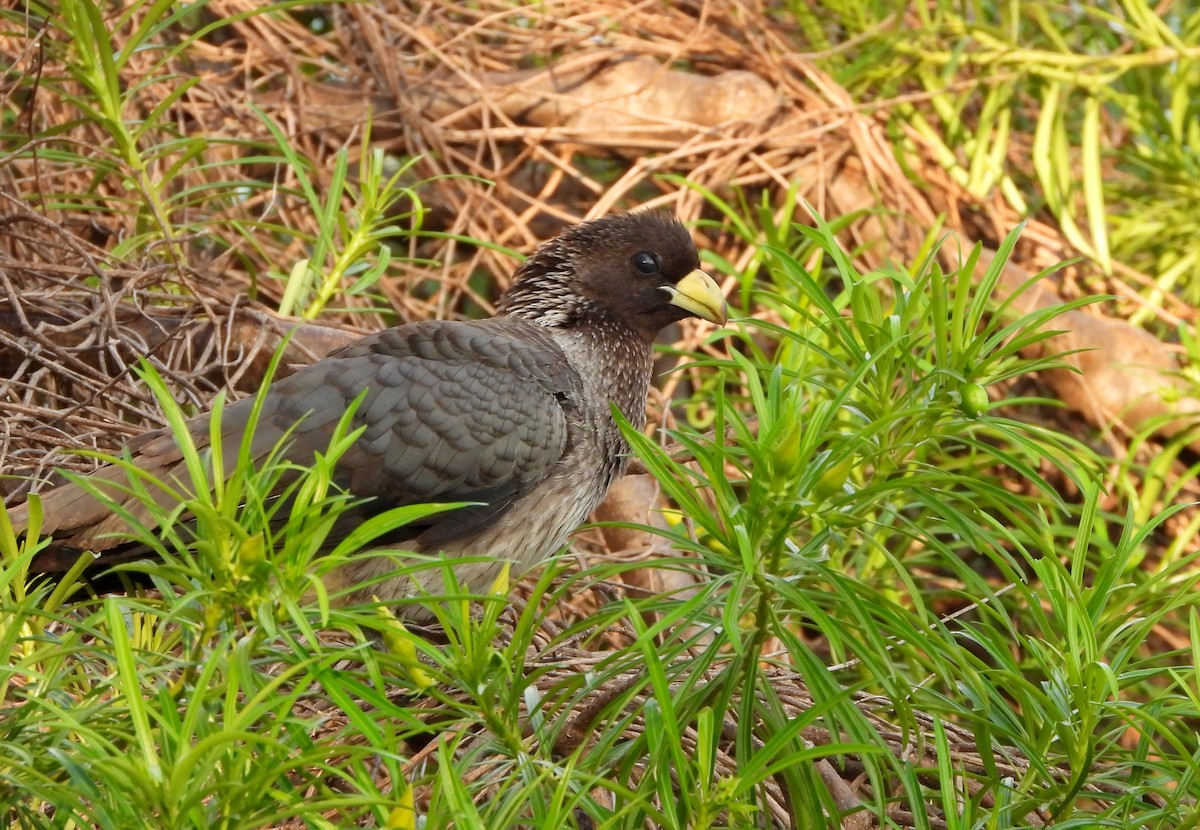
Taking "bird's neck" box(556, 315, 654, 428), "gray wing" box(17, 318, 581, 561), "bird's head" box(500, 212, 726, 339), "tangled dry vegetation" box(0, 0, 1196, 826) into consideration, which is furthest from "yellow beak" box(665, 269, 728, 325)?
"tangled dry vegetation" box(0, 0, 1196, 826)

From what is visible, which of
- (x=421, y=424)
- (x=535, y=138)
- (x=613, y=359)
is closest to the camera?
(x=421, y=424)

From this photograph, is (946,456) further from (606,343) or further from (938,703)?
(938,703)

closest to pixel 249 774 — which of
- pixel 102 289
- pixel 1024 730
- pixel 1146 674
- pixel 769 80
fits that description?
pixel 1024 730

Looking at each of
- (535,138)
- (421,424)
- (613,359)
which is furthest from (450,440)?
(535,138)

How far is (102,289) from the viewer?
3.27 meters

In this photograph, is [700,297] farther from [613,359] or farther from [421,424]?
[421,424]

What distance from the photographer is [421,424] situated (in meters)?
2.93

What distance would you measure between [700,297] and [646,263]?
18 centimetres

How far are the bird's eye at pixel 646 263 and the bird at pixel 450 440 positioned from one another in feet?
0.39

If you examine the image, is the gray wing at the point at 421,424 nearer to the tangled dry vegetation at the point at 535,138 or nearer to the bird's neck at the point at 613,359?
the bird's neck at the point at 613,359

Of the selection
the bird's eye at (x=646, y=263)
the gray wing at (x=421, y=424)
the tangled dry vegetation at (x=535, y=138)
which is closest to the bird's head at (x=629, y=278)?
the bird's eye at (x=646, y=263)

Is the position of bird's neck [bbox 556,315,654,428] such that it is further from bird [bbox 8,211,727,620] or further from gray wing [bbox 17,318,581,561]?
gray wing [bbox 17,318,581,561]

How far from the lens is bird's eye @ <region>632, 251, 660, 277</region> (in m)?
3.52

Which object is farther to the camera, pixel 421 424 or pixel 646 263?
pixel 646 263
